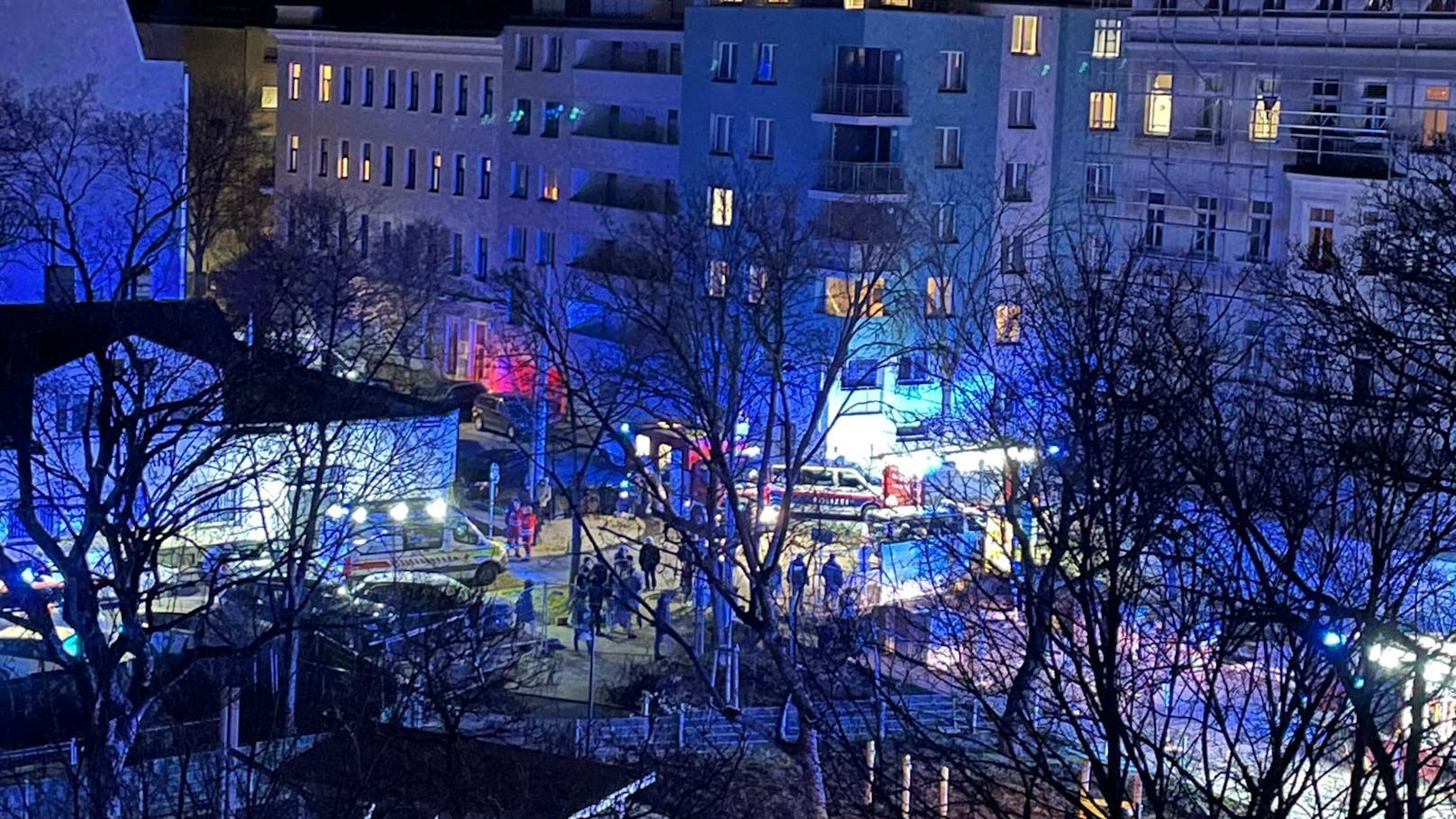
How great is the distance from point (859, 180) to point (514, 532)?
9787mm

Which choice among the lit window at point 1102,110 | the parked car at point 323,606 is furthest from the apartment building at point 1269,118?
the parked car at point 323,606

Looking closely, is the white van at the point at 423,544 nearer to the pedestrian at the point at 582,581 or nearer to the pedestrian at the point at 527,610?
the pedestrian at the point at 527,610

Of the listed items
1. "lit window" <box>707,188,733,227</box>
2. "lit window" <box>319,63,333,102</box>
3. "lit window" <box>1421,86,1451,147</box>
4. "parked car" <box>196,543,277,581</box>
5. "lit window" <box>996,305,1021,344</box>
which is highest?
"lit window" <box>319,63,333,102</box>

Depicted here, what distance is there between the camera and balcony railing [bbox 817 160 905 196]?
3538 cm

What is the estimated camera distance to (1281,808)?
1027 cm

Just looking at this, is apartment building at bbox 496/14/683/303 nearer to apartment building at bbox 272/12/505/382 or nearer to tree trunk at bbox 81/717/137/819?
apartment building at bbox 272/12/505/382

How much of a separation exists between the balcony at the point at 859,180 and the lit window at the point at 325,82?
15667 mm

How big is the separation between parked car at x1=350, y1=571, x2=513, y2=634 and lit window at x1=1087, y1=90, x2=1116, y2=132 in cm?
1674

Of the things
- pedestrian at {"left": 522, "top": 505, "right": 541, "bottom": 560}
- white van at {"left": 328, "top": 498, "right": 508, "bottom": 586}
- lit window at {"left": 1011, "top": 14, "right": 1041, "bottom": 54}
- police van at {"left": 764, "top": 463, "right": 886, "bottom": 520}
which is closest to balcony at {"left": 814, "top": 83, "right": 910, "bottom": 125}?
lit window at {"left": 1011, "top": 14, "right": 1041, "bottom": 54}

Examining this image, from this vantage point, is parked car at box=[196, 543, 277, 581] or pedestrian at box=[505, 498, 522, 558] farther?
pedestrian at box=[505, 498, 522, 558]

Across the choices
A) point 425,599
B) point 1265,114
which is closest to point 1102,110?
point 1265,114

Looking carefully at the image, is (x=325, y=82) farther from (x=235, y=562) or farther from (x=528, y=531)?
(x=235, y=562)

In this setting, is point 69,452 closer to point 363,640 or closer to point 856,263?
point 363,640

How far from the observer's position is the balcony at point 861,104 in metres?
35.8
